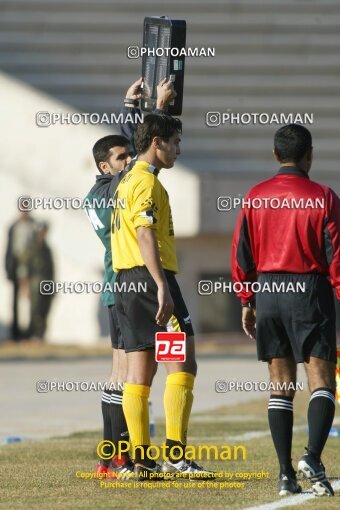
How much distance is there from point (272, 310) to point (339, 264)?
0.44 metres

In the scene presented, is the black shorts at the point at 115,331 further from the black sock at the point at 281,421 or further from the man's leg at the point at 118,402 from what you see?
the black sock at the point at 281,421

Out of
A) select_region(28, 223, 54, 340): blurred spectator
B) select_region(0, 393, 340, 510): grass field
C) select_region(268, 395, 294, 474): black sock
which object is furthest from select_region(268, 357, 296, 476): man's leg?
select_region(28, 223, 54, 340): blurred spectator

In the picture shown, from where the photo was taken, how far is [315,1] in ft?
87.1

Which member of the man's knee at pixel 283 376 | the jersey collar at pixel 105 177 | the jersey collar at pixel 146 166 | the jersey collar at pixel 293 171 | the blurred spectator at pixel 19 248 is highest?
the blurred spectator at pixel 19 248

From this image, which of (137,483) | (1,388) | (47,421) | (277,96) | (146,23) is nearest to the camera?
(137,483)

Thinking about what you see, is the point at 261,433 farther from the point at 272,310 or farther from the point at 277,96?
the point at 277,96

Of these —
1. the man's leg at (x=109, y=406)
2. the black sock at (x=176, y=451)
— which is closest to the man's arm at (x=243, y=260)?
the black sock at (x=176, y=451)

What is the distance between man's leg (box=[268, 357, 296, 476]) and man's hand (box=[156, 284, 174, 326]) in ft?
1.96

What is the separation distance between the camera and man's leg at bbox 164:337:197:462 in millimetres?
7902

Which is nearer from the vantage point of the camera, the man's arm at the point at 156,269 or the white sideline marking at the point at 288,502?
the white sideline marking at the point at 288,502

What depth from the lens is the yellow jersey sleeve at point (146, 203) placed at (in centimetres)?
770

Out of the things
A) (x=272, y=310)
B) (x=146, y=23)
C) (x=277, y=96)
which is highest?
(x=277, y=96)

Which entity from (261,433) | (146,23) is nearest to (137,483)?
(146,23)

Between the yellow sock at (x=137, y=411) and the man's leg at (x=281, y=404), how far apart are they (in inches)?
29.7
